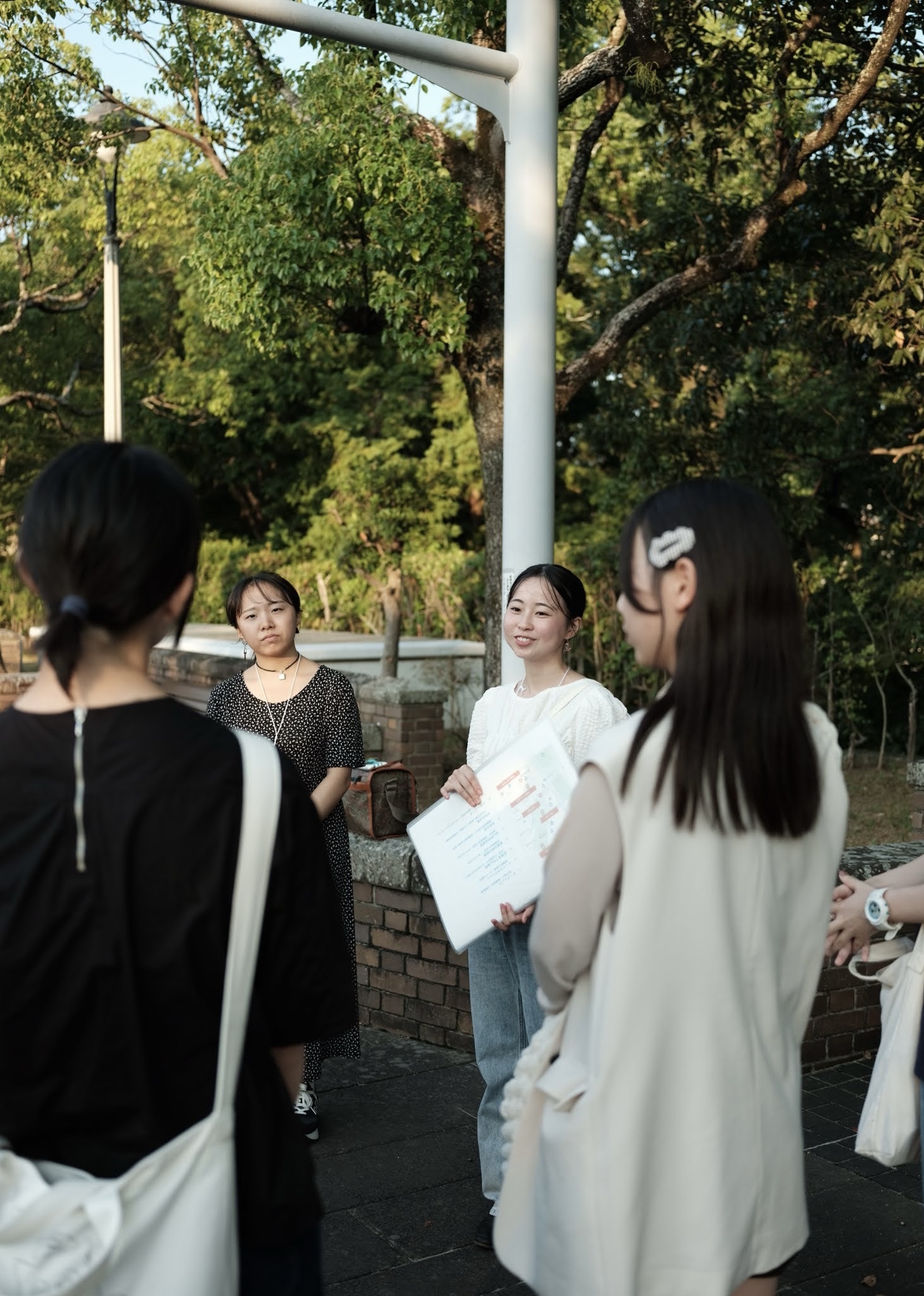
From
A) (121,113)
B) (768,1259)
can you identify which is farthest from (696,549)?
(121,113)

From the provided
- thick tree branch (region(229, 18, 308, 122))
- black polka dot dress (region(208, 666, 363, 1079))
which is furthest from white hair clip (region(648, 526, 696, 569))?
thick tree branch (region(229, 18, 308, 122))

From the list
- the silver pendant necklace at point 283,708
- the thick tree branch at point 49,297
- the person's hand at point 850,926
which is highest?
the thick tree branch at point 49,297

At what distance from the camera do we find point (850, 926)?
9.18ft

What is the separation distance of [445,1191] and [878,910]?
208 cm

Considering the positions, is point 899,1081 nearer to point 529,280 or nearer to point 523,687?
point 523,687

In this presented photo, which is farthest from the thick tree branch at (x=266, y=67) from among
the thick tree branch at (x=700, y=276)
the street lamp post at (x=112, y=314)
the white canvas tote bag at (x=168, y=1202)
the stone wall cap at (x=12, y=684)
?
the white canvas tote bag at (x=168, y=1202)

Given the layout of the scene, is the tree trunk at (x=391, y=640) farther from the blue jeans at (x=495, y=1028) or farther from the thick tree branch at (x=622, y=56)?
the blue jeans at (x=495, y=1028)

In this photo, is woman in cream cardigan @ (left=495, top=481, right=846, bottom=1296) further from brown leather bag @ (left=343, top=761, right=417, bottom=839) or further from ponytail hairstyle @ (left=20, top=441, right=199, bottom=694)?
brown leather bag @ (left=343, top=761, right=417, bottom=839)

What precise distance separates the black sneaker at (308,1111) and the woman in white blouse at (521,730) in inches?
32.9

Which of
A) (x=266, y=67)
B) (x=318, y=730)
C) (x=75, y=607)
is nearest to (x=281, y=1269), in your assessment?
(x=75, y=607)

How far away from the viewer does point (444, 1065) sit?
5402mm

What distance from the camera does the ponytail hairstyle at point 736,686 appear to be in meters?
2.05

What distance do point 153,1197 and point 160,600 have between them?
0.79m

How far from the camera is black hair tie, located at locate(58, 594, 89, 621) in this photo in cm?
179
